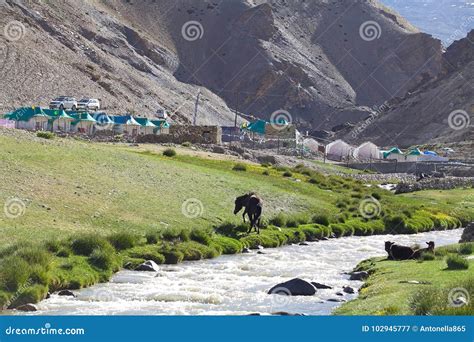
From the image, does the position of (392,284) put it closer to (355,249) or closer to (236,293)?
(236,293)

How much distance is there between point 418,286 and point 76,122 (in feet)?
309

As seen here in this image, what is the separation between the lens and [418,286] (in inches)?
1018

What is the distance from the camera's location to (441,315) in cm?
1808

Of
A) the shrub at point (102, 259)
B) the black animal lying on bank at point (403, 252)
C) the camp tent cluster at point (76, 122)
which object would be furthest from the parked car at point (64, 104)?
the shrub at point (102, 259)

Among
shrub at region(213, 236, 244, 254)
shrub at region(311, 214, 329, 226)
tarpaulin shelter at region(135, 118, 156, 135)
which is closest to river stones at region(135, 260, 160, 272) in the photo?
shrub at region(213, 236, 244, 254)

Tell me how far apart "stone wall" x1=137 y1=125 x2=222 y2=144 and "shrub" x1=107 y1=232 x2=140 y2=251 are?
61729 millimetres

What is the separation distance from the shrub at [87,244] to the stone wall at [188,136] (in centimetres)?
6442

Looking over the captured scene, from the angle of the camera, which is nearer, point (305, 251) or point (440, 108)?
point (305, 251)

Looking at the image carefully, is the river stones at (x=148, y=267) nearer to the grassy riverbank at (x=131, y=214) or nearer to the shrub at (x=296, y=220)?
the grassy riverbank at (x=131, y=214)

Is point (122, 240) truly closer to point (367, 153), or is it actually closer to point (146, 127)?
point (146, 127)

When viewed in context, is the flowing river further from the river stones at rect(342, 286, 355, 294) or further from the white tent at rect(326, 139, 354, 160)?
the white tent at rect(326, 139, 354, 160)

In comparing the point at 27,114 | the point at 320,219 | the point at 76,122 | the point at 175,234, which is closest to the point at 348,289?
the point at 175,234

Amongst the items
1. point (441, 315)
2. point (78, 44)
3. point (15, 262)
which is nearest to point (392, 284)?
point (441, 315)

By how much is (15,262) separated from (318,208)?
127 feet
